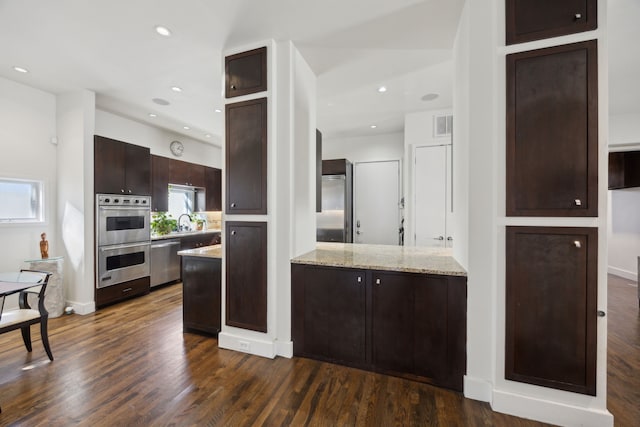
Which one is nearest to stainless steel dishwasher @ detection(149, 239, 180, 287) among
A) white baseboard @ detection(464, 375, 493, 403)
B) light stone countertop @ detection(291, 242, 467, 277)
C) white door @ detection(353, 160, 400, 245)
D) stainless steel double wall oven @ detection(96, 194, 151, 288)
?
stainless steel double wall oven @ detection(96, 194, 151, 288)

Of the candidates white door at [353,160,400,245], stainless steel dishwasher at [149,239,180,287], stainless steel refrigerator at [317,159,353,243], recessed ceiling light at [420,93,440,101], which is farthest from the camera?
white door at [353,160,400,245]

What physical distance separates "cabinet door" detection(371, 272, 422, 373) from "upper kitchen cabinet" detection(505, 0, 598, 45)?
5.85 feet

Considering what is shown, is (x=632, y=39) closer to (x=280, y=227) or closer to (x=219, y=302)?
(x=280, y=227)

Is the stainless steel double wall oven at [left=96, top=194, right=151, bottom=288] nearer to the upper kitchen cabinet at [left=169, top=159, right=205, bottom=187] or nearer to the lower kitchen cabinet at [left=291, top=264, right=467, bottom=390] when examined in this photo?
the upper kitchen cabinet at [left=169, top=159, right=205, bottom=187]

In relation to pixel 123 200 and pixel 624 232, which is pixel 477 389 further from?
pixel 624 232

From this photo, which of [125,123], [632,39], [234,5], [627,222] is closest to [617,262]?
[627,222]

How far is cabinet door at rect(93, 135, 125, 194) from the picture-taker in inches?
142

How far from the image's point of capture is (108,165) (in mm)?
3742

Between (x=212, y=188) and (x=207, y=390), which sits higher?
(x=212, y=188)

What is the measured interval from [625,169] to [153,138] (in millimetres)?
8412

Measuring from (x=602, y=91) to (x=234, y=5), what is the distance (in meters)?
2.48

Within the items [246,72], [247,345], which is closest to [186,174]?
[246,72]

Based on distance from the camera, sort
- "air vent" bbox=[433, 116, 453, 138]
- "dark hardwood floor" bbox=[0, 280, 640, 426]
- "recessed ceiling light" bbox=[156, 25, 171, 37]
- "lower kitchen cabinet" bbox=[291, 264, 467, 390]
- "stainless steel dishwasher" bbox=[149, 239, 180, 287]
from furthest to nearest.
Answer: "stainless steel dishwasher" bbox=[149, 239, 180, 287]
"air vent" bbox=[433, 116, 453, 138]
"recessed ceiling light" bbox=[156, 25, 171, 37]
"lower kitchen cabinet" bbox=[291, 264, 467, 390]
"dark hardwood floor" bbox=[0, 280, 640, 426]

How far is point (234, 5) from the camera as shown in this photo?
203 cm
